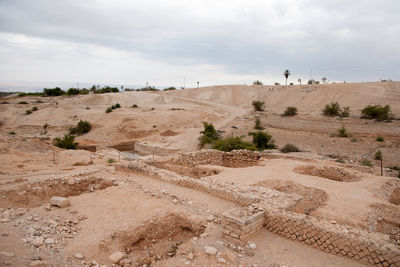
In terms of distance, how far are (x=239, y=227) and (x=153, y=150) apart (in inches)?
728

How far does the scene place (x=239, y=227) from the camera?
5.39 meters

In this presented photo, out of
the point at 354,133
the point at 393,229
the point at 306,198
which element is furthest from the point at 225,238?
the point at 354,133

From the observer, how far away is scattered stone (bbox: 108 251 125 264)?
502 centimetres

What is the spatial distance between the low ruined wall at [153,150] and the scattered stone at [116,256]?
17125mm

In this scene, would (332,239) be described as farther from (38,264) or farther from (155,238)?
(38,264)

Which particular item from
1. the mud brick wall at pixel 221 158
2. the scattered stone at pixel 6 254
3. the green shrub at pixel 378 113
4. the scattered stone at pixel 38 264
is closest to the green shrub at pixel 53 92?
the mud brick wall at pixel 221 158

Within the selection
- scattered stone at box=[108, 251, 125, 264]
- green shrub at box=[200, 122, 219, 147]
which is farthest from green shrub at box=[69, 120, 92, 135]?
scattered stone at box=[108, 251, 125, 264]

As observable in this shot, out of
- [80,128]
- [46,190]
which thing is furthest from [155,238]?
[80,128]

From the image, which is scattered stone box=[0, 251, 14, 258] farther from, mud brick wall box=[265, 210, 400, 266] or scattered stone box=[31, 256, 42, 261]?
mud brick wall box=[265, 210, 400, 266]

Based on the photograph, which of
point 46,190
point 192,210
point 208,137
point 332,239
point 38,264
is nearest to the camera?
point 38,264

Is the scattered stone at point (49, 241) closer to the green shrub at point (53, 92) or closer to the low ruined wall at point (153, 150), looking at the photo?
the low ruined wall at point (153, 150)

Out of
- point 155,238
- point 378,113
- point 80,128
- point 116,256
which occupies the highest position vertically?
point 378,113

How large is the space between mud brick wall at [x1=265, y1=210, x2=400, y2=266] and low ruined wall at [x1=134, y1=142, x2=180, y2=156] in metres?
16.8

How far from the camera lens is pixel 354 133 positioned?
2375cm
